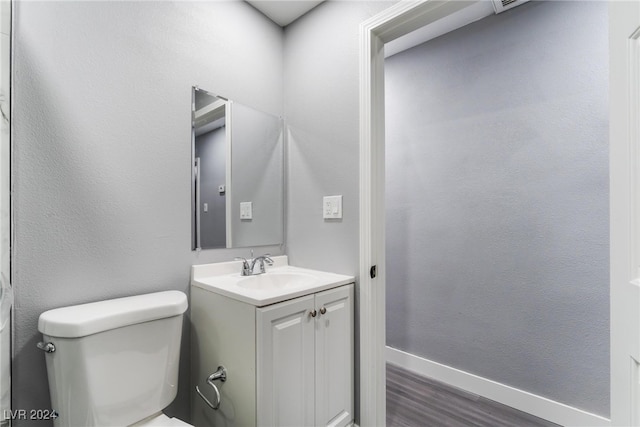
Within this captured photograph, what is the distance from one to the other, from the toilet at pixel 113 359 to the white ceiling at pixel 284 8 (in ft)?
5.52

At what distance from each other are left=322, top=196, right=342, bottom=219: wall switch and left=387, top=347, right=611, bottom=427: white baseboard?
1.44m

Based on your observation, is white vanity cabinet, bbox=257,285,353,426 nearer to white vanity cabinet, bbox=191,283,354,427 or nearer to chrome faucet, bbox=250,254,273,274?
white vanity cabinet, bbox=191,283,354,427

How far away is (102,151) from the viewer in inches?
46.5

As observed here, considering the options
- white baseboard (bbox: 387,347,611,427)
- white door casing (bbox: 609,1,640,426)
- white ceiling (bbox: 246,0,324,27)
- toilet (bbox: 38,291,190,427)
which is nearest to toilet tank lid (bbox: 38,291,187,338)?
toilet (bbox: 38,291,190,427)

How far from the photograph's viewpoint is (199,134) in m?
1.49

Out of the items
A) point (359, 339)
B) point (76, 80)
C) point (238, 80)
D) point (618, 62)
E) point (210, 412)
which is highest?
point (238, 80)

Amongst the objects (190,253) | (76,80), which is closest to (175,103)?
(76,80)

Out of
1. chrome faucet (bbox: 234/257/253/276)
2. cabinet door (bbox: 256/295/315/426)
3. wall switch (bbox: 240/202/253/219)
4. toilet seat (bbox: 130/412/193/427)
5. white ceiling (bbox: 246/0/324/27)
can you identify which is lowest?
toilet seat (bbox: 130/412/193/427)

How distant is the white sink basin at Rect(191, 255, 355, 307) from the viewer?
1.16 metres

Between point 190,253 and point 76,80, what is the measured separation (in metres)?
0.83

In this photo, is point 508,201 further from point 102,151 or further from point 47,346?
point 47,346

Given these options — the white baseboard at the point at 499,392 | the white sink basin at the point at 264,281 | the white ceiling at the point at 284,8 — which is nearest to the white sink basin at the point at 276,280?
the white sink basin at the point at 264,281

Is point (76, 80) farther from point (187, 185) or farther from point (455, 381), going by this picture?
point (455, 381)

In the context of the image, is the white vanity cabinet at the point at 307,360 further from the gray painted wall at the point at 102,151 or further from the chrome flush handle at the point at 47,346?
the chrome flush handle at the point at 47,346
